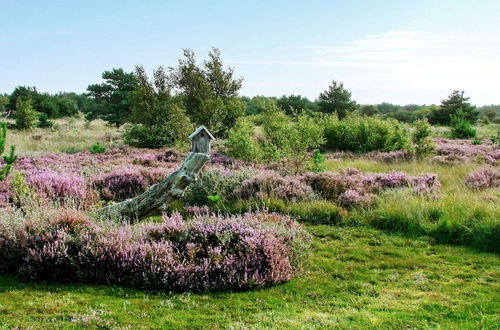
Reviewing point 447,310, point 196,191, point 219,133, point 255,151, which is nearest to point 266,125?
point 219,133

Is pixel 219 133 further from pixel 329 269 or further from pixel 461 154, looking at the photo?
pixel 329 269

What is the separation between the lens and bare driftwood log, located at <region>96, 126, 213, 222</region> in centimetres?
716

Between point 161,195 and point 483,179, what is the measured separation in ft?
28.6

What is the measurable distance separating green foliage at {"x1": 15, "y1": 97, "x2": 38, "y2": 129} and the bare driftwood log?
25.7 meters

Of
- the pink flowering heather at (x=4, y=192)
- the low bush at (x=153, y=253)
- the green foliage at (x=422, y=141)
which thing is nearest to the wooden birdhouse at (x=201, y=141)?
the low bush at (x=153, y=253)

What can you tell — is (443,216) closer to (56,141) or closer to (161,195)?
(161,195)

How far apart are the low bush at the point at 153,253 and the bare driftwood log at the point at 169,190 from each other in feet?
3.50

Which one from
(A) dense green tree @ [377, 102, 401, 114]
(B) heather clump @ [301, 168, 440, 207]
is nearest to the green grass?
(B) heather clump @ [301, 168, 440, 207]

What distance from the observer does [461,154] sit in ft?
58.7

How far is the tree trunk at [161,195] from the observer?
716 cm

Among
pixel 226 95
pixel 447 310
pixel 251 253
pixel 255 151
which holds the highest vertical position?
pixel 226 95

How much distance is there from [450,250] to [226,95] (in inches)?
826

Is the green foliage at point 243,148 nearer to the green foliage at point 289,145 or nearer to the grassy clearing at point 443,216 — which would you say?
the green foliage at point 289,145

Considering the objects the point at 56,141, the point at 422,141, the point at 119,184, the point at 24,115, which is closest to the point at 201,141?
the point at 119,184
